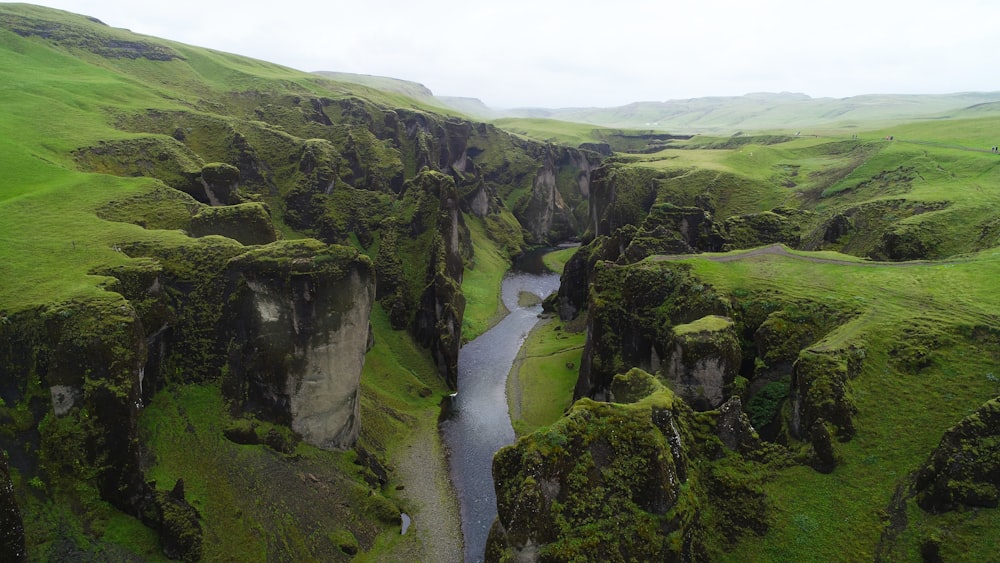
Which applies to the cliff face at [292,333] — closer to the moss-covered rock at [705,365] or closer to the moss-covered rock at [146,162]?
the moss-covered rock at [705,365]

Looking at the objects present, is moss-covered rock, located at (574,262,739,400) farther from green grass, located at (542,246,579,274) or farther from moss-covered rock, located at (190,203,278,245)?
green grass, located at (542,246,579,274)

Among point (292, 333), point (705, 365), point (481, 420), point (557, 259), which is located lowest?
point (481, 420)

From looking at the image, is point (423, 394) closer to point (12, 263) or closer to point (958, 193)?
point (12, 263)

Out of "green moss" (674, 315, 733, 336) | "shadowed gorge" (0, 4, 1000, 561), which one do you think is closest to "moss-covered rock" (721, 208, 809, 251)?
"shadowed gorge" (0, 4, 1000, 561)

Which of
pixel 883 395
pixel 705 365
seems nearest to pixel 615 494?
pixel 705 365

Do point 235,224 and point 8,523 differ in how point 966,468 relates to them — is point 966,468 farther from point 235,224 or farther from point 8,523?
point 235,224

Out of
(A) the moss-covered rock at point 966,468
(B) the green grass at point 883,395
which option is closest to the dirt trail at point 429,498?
(B) the green grass at point 883,395

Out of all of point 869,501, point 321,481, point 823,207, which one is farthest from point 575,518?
point 823,207
